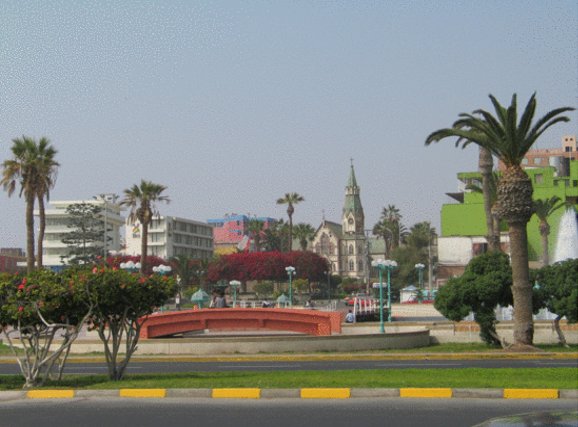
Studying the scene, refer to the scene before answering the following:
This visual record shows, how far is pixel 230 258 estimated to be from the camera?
140125mm

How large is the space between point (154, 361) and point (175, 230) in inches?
6147

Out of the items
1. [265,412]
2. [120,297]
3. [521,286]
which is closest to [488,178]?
[521,286]

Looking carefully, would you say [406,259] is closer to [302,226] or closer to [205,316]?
[302,226]

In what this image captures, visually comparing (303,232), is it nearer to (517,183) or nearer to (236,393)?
(517,183)

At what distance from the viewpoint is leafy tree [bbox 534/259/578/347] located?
31.9m

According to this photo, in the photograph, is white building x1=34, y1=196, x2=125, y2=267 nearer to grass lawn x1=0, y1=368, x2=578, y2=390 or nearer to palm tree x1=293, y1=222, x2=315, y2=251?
palm tree x1=293, y1=222, x2=315, y2=251

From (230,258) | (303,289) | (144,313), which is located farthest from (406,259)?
(144,313)

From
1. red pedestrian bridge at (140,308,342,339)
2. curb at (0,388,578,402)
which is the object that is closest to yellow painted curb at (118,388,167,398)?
curb at (0,388,578,402)

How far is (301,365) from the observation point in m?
27.1

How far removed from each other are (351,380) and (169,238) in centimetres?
16485

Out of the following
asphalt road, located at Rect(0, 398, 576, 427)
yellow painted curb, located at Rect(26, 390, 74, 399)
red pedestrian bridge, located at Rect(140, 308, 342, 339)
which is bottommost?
asphalt road, located at Rect(0, 398, 576, 427)

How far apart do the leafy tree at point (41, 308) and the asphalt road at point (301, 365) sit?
19.7 feet

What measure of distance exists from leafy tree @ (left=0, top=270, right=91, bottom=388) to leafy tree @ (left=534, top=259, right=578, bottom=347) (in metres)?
19.0

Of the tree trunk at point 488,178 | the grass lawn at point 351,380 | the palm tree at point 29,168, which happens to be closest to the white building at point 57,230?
the palm tree at point 29,168
